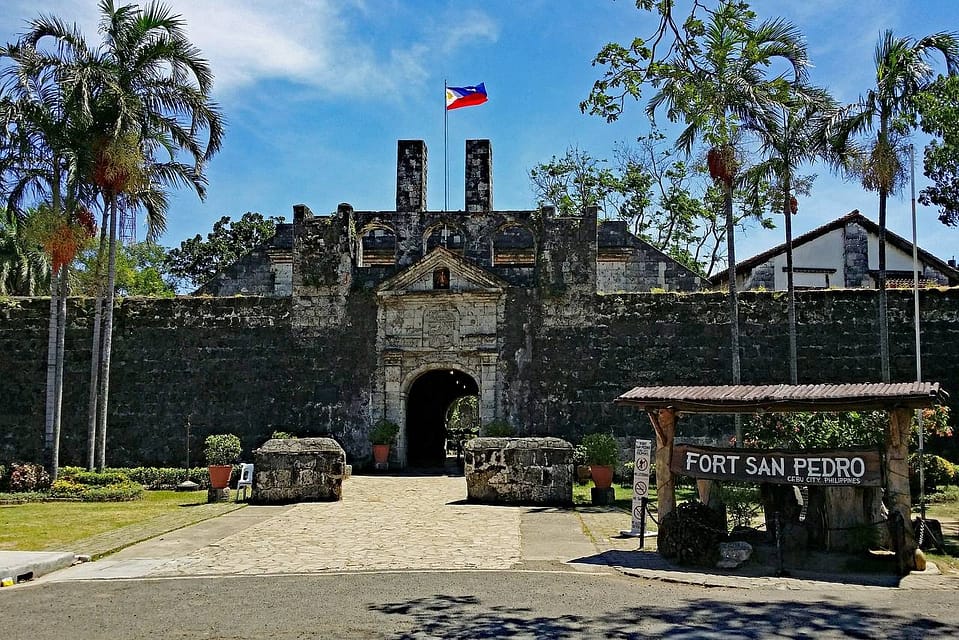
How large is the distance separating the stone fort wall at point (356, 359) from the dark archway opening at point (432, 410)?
295 centimetres

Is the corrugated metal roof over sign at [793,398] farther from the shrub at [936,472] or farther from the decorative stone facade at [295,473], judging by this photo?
the shrub at [936,472]

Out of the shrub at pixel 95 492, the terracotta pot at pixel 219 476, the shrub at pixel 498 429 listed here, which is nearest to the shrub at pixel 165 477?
the shrub at pixel 95 492

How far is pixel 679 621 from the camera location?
22.9 feet

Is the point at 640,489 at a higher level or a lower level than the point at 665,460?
lower

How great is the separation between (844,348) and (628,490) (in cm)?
639

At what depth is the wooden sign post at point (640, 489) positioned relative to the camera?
11258 millimetres

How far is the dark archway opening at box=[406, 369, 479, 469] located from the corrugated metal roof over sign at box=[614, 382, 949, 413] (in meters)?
13.2

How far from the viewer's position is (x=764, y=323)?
20656 mm

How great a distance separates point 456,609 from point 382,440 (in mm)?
13574

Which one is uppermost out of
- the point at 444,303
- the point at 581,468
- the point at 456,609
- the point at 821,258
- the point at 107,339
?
the point at 821,258

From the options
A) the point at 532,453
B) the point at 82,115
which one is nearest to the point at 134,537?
the point at 532,453

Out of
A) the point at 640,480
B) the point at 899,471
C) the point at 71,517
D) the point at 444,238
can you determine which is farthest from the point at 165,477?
the point at 899,471

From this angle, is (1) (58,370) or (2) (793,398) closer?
(2) (793,398)

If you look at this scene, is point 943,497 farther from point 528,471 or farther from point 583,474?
point 528,471
